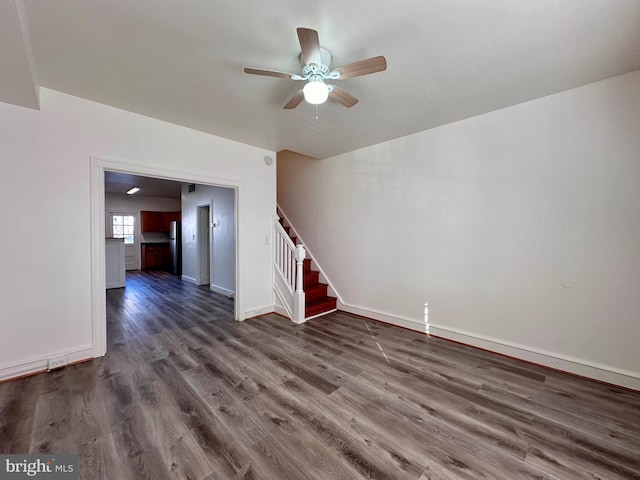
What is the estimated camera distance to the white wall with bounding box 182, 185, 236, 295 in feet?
16.7

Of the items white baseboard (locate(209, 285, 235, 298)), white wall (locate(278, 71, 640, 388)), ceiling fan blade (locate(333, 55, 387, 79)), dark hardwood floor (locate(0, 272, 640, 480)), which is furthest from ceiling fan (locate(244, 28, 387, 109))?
white baseboard (locate(209, 285, 235, 298))

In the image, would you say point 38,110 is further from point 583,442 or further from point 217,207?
point 583,442

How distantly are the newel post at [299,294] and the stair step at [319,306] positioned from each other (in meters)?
0.13

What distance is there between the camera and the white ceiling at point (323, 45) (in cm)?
153

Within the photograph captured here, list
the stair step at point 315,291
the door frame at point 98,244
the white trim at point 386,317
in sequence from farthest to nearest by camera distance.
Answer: the stair step at point 315,291 → the white trim at point 386,317 → the door frame at point 98,244

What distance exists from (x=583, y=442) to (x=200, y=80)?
12.7 ft

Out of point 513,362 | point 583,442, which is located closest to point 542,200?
point 513,362

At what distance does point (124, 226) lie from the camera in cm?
884

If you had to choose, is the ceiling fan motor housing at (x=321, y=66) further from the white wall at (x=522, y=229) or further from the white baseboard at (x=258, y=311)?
the white baseboard at (x=258, y=311)

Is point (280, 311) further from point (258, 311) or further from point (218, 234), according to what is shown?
point (218, 234)

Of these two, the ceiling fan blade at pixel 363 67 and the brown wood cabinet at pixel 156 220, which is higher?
the ceiling fan blade at pixel 363 67

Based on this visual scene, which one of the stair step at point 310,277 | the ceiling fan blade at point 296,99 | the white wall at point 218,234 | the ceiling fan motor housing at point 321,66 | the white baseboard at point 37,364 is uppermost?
the ceiling fan motor housing at point 321,66

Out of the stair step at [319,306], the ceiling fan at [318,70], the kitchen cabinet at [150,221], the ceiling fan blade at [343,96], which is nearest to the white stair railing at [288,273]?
the stair step at [319,306]

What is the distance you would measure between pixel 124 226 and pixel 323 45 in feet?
32.3
